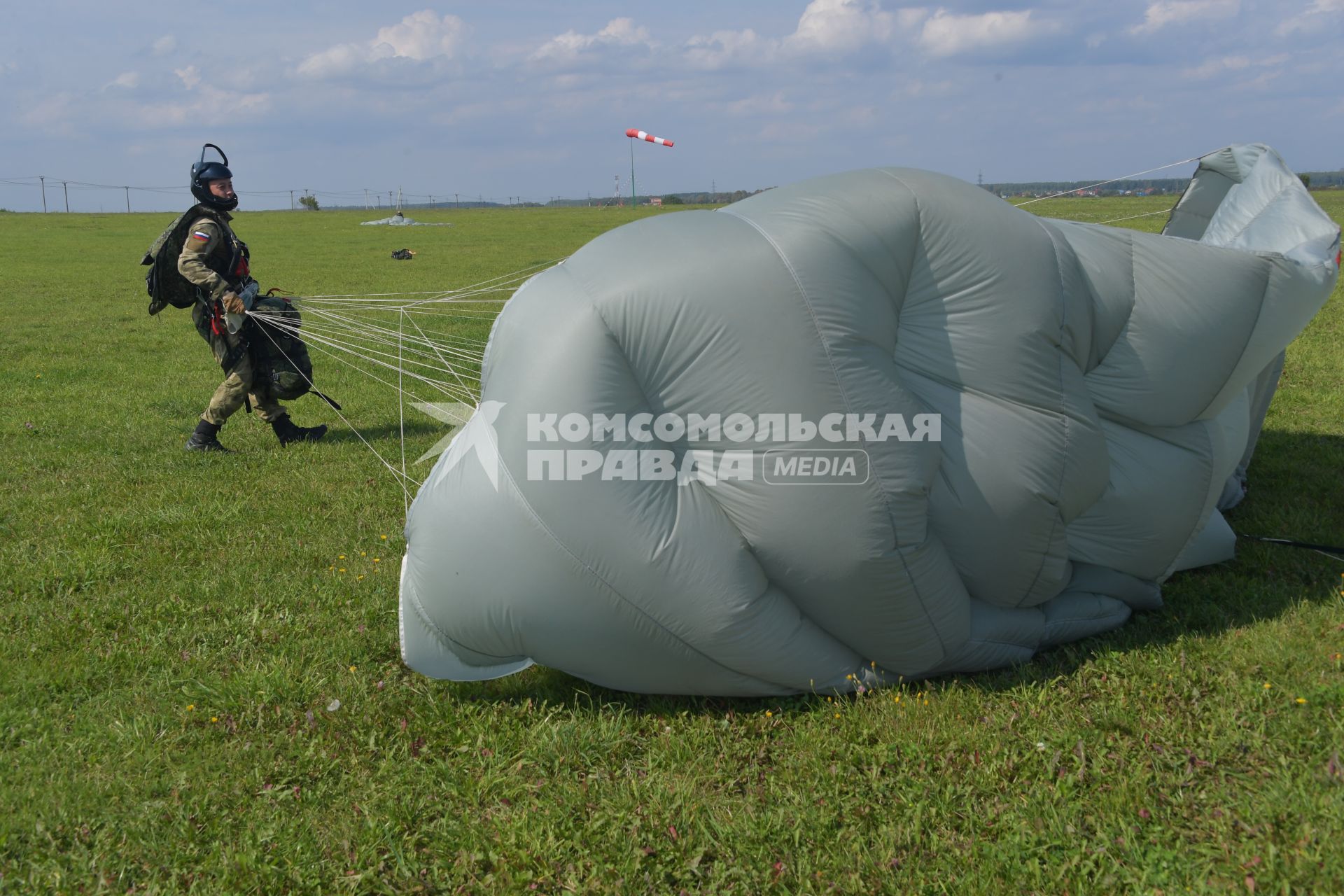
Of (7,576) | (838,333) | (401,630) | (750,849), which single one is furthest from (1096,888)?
(7,576)

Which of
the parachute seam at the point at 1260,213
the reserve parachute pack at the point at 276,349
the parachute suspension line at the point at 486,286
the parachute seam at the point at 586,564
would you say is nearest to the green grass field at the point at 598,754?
Answer: the parachute seam at the point at 586,564

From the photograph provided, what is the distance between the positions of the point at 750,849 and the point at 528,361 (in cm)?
185

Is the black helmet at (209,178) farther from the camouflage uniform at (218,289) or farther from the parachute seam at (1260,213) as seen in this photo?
the parachute seam at (1260,213)

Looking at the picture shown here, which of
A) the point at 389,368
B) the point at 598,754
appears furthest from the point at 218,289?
the point at 598,754

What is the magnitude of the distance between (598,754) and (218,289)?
5.51m

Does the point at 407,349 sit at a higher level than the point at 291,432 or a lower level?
higher

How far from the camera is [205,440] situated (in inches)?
311

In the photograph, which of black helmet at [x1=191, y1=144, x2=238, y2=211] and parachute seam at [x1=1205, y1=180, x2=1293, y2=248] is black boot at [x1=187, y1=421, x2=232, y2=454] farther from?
parachute seam at [x1=1205, y1=180, x2=1293, y2=248]

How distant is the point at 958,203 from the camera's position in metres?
4.01

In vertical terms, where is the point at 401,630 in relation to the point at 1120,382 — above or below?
below

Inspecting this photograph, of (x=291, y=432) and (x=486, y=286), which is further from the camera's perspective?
(x=486, y=286)

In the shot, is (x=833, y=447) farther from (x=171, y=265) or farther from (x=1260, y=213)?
(x=171, y=265)

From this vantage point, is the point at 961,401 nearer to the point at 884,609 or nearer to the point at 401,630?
the point at 884,609

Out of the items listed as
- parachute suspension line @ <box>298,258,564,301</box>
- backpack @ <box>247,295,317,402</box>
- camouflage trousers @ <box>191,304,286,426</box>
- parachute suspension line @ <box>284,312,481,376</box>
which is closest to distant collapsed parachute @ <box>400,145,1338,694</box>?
parachute suspension line @ <box>298,258,564,301</box>
